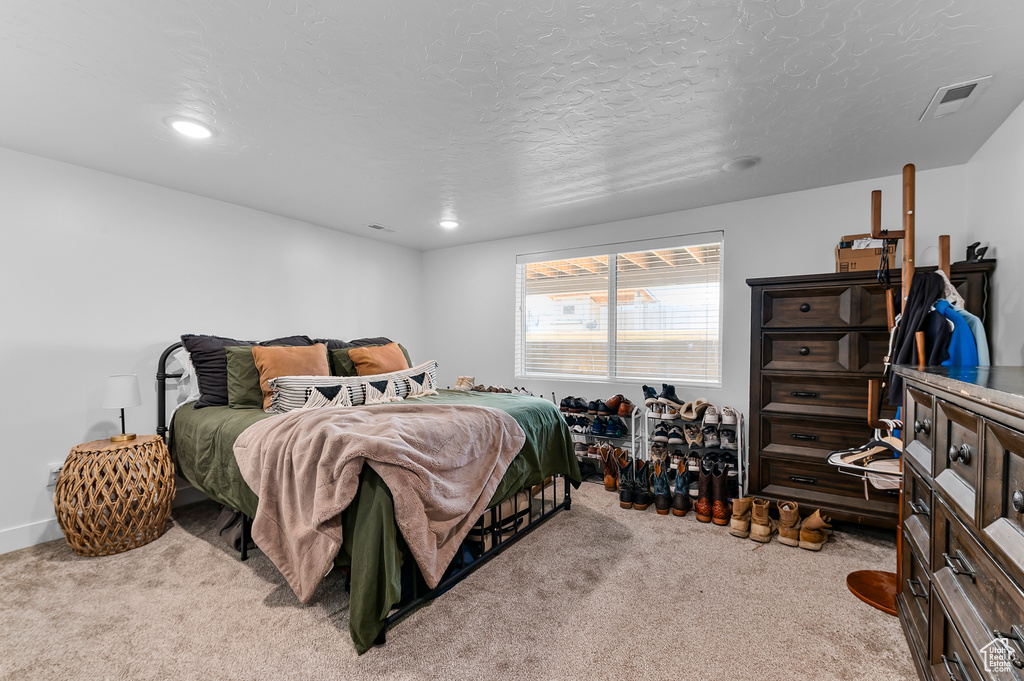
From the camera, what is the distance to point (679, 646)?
1753 millimetres

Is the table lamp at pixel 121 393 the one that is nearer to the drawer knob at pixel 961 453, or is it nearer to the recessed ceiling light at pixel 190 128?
the recessed ceiling light at pixel 190 128

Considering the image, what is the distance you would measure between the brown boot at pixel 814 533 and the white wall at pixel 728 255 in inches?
42.4

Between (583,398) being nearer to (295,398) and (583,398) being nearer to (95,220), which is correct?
(295,398)

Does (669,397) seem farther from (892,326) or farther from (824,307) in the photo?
(892,326)

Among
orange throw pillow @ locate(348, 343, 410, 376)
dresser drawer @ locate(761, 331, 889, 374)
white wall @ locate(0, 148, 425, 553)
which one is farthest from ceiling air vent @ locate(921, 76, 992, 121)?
white wall @ locate(0, 148, 425, 553)

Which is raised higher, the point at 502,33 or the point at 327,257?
the point at 502,33

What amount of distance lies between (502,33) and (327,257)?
3.25 m

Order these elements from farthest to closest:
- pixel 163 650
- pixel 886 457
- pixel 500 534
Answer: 1. pixel 500 534
2. pixel 886 457
3. pixel 163 650

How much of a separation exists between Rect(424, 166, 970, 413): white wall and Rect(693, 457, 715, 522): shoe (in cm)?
73

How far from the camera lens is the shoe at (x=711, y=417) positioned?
3252 mm

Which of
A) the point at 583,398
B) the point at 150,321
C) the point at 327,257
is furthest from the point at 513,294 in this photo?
the point at 150,321

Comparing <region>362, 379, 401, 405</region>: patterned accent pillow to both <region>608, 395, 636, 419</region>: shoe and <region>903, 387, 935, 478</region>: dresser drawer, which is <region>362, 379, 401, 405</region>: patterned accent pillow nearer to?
<region>608, 395, 636, 419</region>: shoe

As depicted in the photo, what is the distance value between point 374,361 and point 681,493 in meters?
2.49

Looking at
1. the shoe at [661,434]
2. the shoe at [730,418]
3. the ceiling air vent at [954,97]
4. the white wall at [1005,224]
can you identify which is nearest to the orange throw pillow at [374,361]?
the shoe at [661,434]
